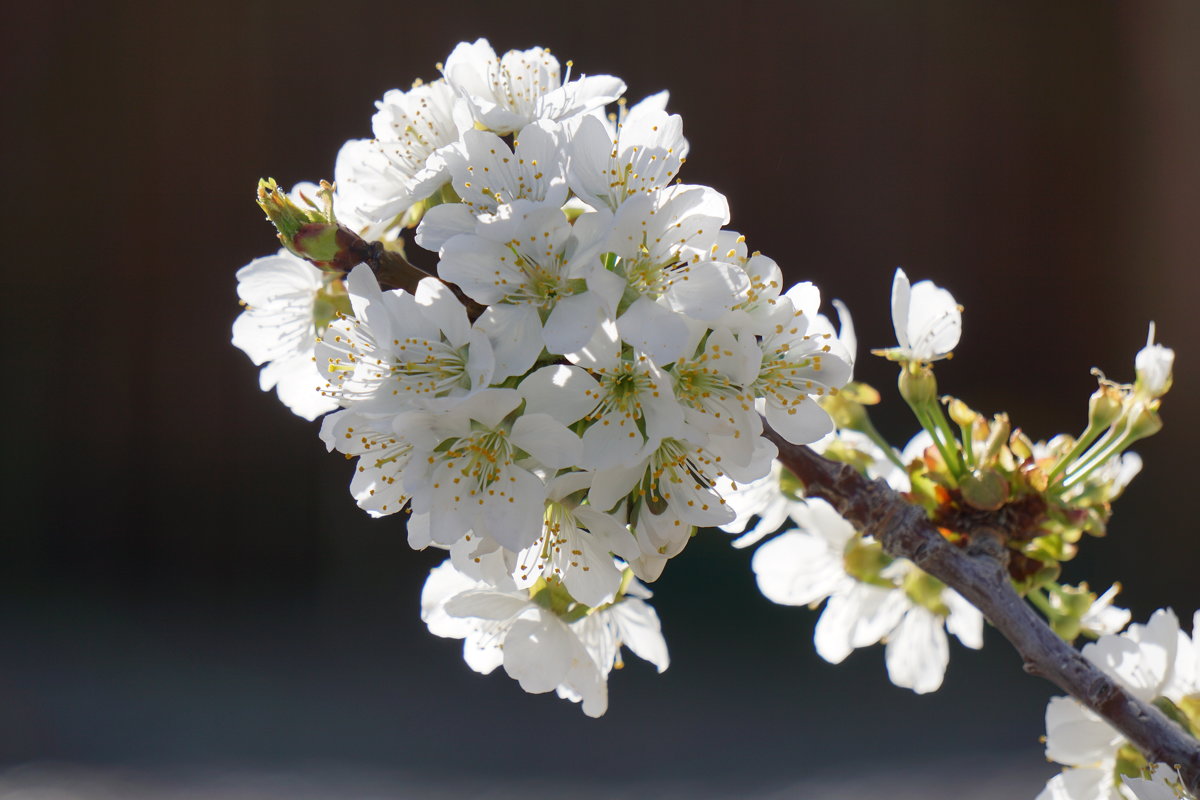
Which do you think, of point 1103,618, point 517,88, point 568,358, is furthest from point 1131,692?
point 517,88

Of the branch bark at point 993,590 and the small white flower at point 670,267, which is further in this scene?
the branch bark at point 993,590

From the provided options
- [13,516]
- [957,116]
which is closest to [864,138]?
[957,116]

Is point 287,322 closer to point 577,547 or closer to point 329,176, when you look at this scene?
point 577,547

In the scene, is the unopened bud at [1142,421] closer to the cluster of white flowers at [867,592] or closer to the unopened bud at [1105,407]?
the unopened bud at [1105,407]

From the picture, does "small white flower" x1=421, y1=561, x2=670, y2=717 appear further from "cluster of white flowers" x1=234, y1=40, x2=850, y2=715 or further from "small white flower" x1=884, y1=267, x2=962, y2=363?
"small white flower" x1=884, y1=267, x2=962, y2=363

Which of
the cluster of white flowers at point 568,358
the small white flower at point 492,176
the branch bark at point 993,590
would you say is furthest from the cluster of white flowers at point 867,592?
the small white flower at point 492,176

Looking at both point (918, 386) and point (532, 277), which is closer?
point (532, 277)

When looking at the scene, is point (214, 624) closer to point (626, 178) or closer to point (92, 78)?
point (92, 78)
